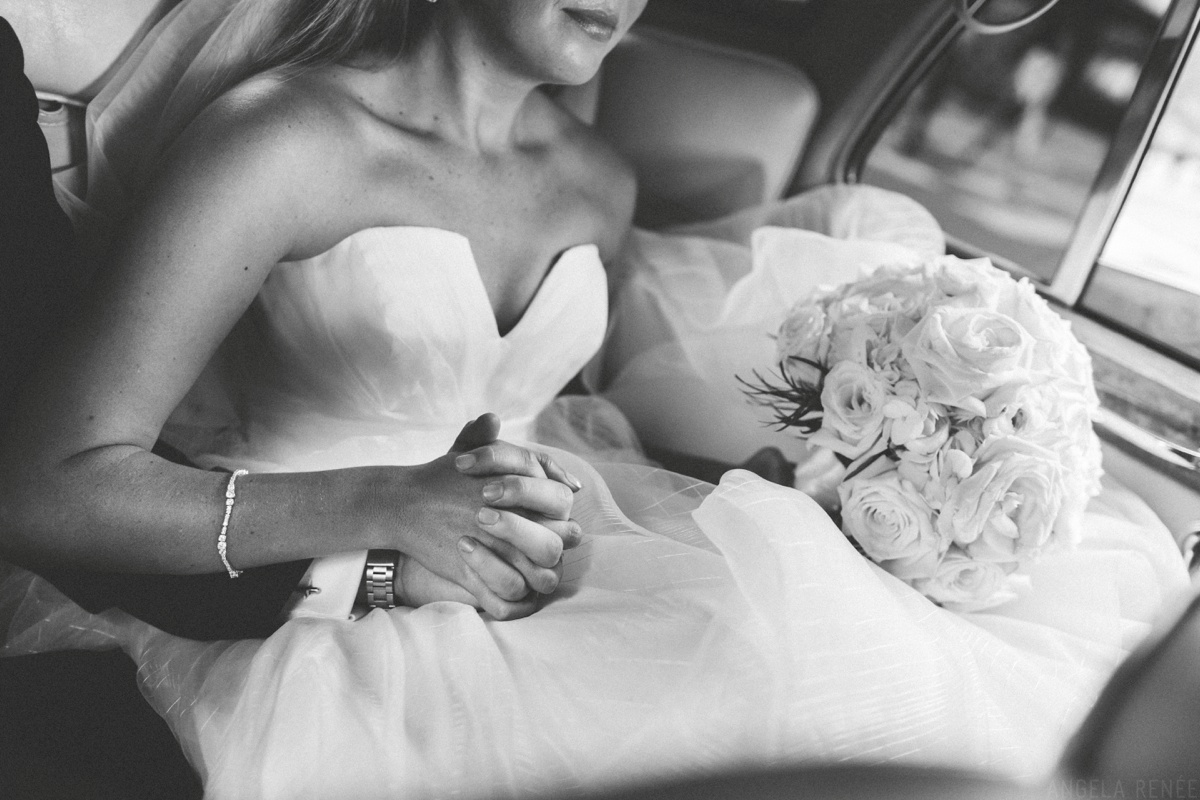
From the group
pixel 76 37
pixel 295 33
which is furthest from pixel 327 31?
pixel 76 37

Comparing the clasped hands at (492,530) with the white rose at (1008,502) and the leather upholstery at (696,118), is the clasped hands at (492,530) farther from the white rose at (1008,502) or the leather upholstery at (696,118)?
the leather upholstery at (696,118)

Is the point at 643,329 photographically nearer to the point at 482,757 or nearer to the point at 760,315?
the point at 760,315

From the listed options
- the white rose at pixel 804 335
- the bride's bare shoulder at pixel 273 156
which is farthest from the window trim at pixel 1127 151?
the bride's bare shoulder at pixel 273 156

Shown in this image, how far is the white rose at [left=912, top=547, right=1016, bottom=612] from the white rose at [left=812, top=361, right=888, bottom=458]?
0.49ft

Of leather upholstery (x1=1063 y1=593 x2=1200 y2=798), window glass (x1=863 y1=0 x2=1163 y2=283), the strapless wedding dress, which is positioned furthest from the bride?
window glass (x1=863 y1=0 x2=1163 y2=283)

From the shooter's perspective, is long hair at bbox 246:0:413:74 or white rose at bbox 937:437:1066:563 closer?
white rose at bbox 937:437:1066:563

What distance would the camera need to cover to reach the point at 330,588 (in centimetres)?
93

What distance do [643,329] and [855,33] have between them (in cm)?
79

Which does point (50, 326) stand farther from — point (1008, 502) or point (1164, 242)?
point (1164, 242)

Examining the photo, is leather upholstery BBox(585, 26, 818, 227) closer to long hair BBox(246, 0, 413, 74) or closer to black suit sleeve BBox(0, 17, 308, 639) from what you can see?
long hair BBox(246, 0, 413, 74)

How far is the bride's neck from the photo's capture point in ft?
3.93

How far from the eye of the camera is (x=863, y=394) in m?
0.96

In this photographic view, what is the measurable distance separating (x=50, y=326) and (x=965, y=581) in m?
1.01

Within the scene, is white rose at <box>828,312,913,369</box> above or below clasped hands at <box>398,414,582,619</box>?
above
